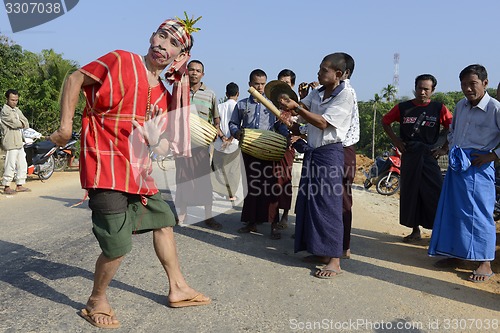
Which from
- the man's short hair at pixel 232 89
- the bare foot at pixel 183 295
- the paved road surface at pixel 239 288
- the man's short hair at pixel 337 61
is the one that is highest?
the man's short hair at pixel 232 89

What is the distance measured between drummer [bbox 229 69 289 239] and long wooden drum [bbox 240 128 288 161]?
0.19 m

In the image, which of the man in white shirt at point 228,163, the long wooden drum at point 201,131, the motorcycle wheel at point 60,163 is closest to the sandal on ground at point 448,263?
the long wooden drum at point 201,131

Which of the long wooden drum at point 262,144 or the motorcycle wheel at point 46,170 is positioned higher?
the long wooden drum at point 262,144

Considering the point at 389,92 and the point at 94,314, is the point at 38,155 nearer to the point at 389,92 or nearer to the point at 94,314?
the point at 94,314

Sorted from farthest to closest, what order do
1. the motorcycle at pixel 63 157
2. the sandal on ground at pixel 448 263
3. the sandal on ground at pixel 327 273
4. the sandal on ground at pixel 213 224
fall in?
the motorcycle at pixel 63 157 < the sandal on ground at pixel 213 224 < the sandal on ground at pixel 448 263 < the sandal on ground at pixel 327 273

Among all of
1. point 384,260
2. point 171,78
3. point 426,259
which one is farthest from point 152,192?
point 426,259

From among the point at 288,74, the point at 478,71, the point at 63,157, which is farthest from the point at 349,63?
the point at 63,157

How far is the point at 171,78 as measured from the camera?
3123 millimetres

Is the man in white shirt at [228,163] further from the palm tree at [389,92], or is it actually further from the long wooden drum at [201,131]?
the palm tree at [389,92]

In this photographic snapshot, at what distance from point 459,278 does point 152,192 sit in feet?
9.42

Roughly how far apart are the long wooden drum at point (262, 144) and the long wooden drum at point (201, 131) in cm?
39

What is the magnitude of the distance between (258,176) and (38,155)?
7006 mm

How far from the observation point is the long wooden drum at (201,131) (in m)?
5.14

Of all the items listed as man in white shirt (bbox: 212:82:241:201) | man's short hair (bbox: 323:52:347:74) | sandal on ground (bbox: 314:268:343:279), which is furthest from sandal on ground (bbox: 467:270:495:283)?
man in white shirt (bbox: 212:82:241:201)
